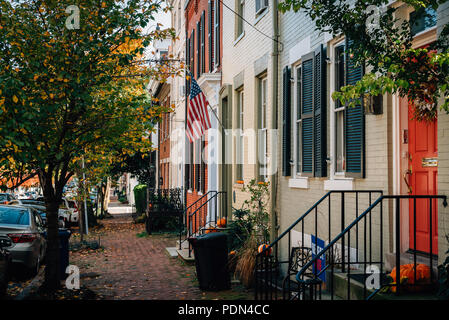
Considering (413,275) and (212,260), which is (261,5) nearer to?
(212,260)

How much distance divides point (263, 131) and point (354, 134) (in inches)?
164

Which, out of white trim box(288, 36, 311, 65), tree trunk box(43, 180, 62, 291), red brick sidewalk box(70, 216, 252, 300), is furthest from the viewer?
red brick sidewalk box(70, 216, 252, 300)

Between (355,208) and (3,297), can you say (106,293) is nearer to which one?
(3,297)

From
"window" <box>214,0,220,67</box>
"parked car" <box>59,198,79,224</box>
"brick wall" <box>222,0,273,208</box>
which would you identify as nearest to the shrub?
"parked car" <box>59,198,79,224</box>

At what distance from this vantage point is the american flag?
13.2m

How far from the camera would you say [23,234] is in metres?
11.2

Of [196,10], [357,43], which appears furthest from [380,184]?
[196,10]

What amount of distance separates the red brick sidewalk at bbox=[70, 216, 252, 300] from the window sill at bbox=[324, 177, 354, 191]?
242 cm

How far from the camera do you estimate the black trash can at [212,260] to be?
9.61 meters

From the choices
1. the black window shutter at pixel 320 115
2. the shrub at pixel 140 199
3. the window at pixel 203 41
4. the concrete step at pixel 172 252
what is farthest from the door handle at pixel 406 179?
the shrub at pixel 140 199

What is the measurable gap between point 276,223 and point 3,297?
4908mm

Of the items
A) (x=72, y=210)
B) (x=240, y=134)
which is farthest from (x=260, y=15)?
(x=72, y=210)

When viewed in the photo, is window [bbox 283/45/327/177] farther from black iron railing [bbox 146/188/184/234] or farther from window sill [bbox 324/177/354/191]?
black iron railing [bbox 146/188/184/234]

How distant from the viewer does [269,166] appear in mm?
10672
